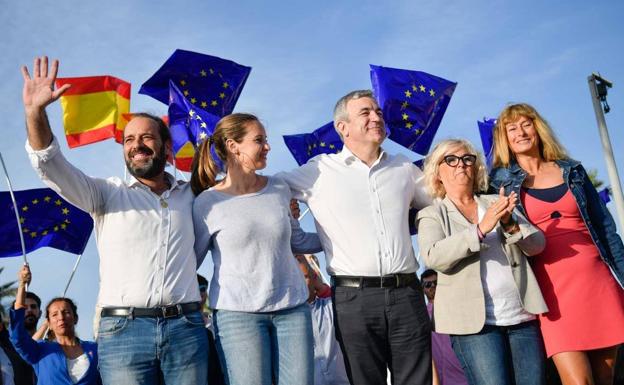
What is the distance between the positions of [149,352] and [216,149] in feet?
5.44

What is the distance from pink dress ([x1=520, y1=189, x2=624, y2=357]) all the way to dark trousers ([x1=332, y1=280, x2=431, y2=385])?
0.86m

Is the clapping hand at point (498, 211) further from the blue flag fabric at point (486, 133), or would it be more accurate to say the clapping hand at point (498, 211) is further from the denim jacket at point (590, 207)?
the blue flag fabric at point (486, 133)

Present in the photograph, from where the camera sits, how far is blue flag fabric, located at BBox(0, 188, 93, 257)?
8719 millimetres

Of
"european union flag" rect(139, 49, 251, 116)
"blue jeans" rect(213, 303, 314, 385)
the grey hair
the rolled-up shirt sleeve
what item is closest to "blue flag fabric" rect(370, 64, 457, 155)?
"european union flag" rect(139, 49, 251, 116)

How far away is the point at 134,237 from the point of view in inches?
161

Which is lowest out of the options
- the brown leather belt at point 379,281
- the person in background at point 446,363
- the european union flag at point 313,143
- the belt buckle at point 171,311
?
the person in background at point 446,363

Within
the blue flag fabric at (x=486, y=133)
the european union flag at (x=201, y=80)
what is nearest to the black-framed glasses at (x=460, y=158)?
the blue flag fabric at (x=486, y=133)

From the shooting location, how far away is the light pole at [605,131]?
10.5 meters

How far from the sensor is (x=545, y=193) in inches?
183

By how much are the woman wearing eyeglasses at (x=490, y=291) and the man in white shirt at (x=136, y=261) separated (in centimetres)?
160

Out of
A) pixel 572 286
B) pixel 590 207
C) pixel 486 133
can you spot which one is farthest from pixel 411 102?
pixel 572 286

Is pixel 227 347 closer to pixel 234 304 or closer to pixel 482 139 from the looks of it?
pixel 234 304

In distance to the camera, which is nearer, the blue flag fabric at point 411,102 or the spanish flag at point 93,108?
the blue flag fabric at point 411,102

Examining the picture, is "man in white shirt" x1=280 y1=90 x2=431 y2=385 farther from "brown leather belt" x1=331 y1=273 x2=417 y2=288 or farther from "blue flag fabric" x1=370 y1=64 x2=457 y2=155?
"blue flag fabric" x1=370 y1=64 x2=457 y2=155
